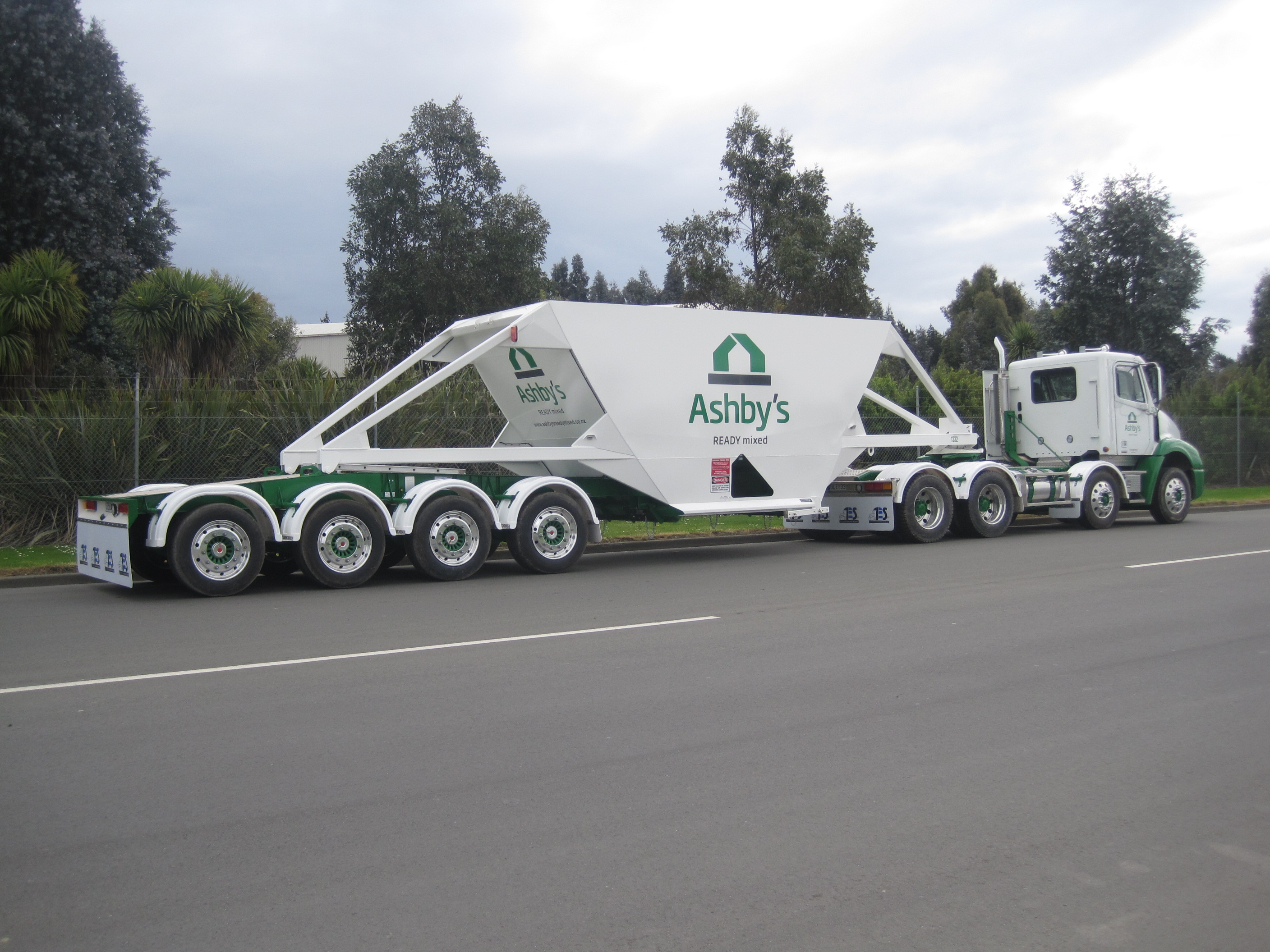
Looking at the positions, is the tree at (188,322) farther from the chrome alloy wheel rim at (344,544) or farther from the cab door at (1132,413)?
the cab door at (1132,413)

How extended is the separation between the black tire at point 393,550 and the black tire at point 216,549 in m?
1.39

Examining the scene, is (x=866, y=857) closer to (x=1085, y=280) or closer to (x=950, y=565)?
(x=950, y=565)

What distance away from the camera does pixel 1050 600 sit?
987 cm

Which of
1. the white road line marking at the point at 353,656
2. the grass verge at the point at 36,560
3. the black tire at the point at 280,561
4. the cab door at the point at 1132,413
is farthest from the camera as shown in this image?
the cab door at the point at 1132,413

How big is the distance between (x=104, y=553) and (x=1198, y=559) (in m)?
12.3

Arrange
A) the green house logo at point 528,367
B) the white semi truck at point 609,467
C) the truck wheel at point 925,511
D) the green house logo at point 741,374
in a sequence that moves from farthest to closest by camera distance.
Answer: the truck wheel at point 925,511 → the green house logo at point 741,374 → the green house logo at point 528,367 → the white semi truck at point 609,467

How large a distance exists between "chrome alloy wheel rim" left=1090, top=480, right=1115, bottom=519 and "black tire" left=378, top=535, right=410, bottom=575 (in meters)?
11.7

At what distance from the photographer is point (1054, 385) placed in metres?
18.8

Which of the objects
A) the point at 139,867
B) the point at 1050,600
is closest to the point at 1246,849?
A: the point at 139,867

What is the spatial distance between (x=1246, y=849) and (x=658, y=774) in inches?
93.1

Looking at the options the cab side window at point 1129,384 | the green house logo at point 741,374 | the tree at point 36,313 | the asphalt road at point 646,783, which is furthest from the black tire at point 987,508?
the tree at point 36,313

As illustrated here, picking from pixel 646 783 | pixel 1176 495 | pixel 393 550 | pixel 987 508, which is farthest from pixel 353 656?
pixel 1176 495

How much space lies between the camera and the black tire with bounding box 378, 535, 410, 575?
11805mm

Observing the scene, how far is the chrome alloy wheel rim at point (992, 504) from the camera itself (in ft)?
55.1
